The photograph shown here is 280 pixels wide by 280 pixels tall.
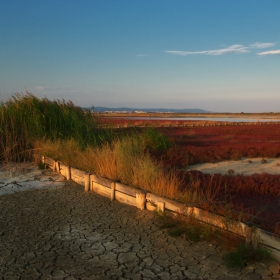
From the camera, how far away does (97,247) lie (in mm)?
4840

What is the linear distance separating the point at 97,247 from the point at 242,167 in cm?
924

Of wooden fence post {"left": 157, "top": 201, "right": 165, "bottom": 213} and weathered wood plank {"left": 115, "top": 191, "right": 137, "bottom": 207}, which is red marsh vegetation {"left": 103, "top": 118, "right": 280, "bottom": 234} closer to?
wooden fence post {"left": 157, "top": 201, "right": 165, "bottom": 213}

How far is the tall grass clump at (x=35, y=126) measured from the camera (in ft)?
39.7

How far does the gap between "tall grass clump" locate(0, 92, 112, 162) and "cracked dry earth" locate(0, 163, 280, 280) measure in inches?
210

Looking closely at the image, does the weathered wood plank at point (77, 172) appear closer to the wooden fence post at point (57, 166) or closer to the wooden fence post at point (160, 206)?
the wooden fence post at point (57, 166)

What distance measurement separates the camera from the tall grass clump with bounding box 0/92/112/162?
12087 mm

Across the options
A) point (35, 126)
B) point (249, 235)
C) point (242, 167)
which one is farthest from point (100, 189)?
point (242, 167)

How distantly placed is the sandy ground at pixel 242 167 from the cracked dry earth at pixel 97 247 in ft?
20.7

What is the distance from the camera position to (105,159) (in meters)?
8.28

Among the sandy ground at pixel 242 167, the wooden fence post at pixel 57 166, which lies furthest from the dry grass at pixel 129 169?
the sandy ground at pixel 242 167

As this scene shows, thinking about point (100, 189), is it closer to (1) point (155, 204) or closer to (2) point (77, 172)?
(2) point (77, 172)

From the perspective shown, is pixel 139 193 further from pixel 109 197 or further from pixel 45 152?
pixel 45 152

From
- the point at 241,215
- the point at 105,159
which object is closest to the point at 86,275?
A: the point at 241,215

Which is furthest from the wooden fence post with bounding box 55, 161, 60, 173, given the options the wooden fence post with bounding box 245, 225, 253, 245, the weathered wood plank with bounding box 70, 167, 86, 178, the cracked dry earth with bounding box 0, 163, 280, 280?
the wooden fence post with bounding box 245, 225, 253, 245
